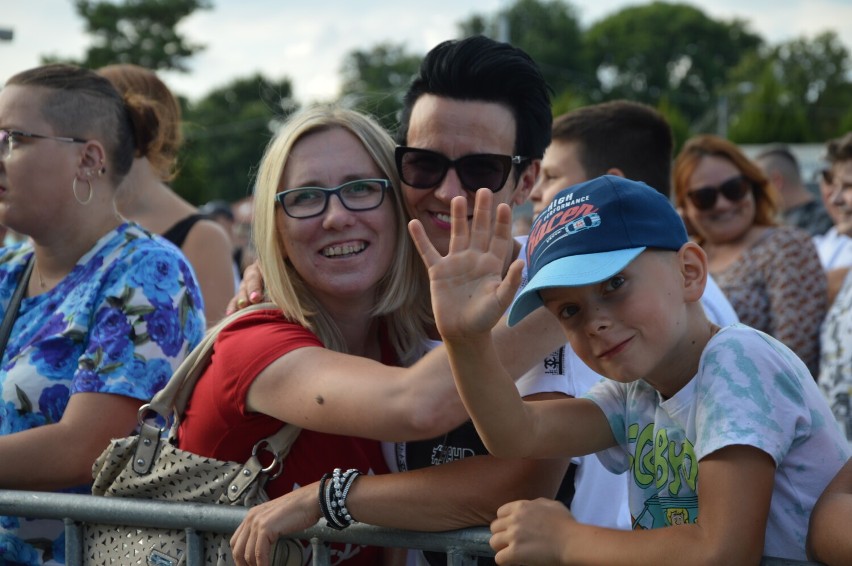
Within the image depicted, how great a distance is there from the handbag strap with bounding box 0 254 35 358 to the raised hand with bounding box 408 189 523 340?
177 cm

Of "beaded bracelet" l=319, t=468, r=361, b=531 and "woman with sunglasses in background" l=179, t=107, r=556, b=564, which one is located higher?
"woman with sunglasses in background" l=179, t=107, r=556, b=564

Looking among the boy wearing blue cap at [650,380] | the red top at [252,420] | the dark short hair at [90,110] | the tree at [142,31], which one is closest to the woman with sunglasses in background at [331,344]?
the red top at [252,420]

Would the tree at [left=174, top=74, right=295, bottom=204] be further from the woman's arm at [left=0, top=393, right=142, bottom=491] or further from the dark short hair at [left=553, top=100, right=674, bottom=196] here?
the woman's arm at [left=0, top=393, right=142, bottom=491]

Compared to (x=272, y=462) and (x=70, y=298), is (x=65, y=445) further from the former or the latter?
(x=272, y=462)

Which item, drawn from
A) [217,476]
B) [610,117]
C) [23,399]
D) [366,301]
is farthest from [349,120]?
[610,117]

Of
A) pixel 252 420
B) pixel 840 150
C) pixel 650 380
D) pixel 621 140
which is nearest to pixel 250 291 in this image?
pixel 252 420

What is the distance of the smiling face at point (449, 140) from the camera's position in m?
2.89

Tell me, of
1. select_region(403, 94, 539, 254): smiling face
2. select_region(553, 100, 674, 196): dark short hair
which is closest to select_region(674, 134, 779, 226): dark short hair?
select_region(553, 100, 674, 196): dark short hair

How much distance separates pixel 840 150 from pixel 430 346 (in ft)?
12.1

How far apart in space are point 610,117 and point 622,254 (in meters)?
2.52

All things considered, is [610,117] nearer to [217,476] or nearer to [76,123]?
[76,123]

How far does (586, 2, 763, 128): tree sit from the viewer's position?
281 ft

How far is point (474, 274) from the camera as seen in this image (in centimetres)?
202

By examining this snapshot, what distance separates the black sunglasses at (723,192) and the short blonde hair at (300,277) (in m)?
3.12
